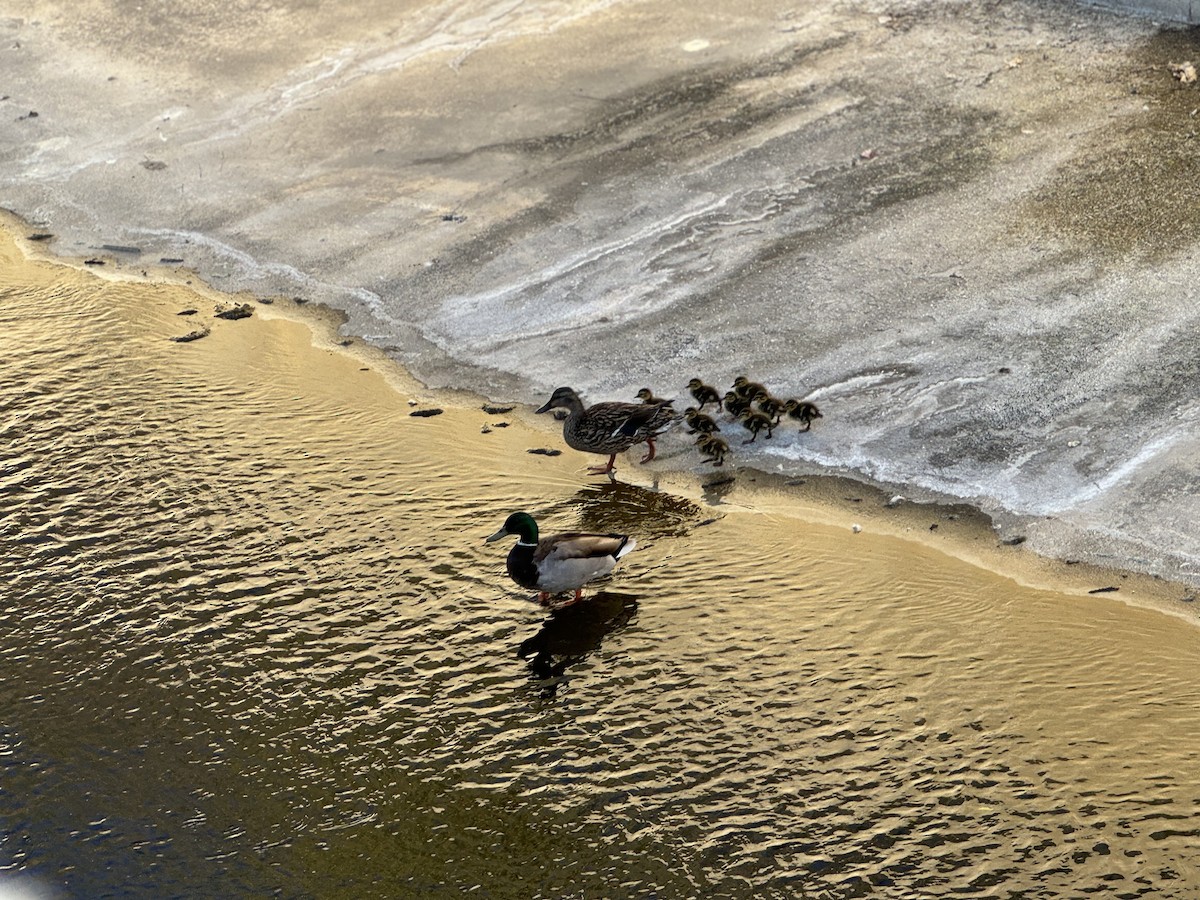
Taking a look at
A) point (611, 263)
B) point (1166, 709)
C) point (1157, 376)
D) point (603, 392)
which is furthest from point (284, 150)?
point (1166, 709)

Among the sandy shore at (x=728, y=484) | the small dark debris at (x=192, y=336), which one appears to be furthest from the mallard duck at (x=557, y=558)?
the small dark debris at (x=192, y=336)

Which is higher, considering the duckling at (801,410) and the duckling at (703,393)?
the duckling at (703,393)

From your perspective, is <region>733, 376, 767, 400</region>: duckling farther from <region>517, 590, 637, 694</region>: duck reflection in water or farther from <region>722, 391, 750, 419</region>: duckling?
<region>517, 590, 637, 694</region>: duck reflection in water

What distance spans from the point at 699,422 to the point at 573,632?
95.2 inches

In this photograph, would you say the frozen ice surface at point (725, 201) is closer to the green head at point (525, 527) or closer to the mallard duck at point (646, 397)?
the mallard duck at point (646, 397)

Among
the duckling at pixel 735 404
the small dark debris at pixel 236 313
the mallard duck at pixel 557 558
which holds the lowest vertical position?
the mallard duck at pixel 557 558

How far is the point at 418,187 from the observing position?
15852 mm

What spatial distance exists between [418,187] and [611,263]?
10.1 ft

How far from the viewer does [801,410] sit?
11227 millimetres

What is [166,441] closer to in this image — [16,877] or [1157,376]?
[16,877]

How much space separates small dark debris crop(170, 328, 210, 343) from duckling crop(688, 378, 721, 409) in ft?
16.8

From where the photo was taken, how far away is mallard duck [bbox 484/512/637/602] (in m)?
9.70

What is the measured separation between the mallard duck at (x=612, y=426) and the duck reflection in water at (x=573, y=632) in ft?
4.86

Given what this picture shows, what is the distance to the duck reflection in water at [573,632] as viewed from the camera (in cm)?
942
